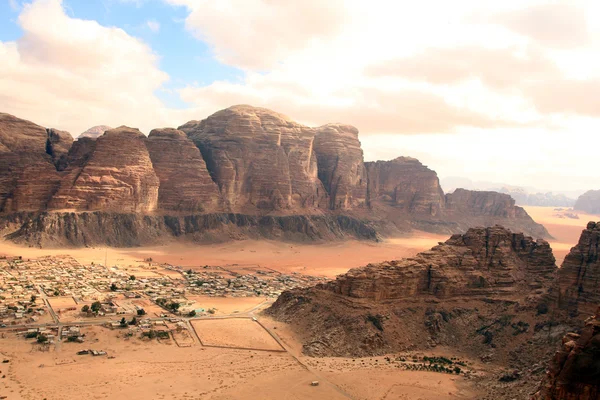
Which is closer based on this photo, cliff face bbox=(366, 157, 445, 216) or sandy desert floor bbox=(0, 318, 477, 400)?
sandy desert floor bbox=(0, 318, 477, 400)

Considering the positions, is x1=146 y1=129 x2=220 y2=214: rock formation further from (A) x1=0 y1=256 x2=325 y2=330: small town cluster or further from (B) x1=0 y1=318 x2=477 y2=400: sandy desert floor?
(B) x1=0 y1=318 x2=477 y2=400: sandy desert floor

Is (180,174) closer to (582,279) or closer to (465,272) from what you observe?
(465,272)

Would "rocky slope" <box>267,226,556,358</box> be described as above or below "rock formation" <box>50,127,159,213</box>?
below

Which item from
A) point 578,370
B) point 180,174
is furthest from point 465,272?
point 180,174

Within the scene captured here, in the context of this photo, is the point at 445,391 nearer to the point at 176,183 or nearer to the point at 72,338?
the point at 72,338

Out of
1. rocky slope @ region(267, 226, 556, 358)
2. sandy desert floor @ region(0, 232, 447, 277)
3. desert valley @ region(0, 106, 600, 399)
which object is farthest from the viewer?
sandy desert floor @ region(0, 232, 447, 277)

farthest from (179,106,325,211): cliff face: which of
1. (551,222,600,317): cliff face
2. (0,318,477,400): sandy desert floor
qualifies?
(551,222,600,317): cliff face

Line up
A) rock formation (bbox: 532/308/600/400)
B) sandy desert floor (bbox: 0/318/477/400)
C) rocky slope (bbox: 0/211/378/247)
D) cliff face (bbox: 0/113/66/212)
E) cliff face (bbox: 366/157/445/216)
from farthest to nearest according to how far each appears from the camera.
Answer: cliff face (bbox: 366/157/445/216)
cliff face (bbox: 0/113/66/212)
rocky slope (bbox: 0/211/378/247)
sandy desert floor (bbox: 0/318/477/400)
rock formation (bbox: 532/308/600/400)

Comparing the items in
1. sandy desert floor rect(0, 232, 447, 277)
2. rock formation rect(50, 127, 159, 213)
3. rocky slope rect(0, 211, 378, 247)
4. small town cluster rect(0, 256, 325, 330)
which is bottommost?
small town cluster rect(0, 256, 325, 330)
